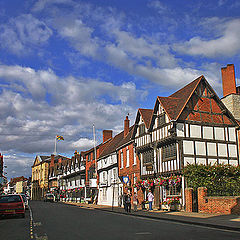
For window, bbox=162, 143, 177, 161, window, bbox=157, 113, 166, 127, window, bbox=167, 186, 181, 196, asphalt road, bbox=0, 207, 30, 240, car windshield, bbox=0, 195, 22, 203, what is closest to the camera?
asphalt road, bbox=0, 207, 30, 240

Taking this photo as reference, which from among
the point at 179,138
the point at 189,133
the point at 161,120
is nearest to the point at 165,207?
the point at 179,138

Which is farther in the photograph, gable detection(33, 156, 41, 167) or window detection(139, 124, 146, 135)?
gable detection(33, 156, 41, 167)

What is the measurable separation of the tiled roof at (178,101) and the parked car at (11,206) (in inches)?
519

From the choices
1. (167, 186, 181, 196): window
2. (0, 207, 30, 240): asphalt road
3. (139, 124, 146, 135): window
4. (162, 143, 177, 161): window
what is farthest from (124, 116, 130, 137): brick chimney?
(0, 207, 30, 240): asphalt road

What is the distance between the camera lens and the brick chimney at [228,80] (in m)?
32.9

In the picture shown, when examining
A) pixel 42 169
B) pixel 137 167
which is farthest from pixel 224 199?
pixel 42 169

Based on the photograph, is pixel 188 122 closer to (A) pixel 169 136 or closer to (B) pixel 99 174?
(A) pixel 169 136

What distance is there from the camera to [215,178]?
23.2 metres

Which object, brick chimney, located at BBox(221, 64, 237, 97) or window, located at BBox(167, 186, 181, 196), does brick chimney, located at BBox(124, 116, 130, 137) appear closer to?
brick chimney, located at BBox(221, 64, 237, 97)

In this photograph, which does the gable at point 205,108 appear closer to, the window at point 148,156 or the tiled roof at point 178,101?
the tiled roof at point 178,101

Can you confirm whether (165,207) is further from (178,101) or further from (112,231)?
(112,231)

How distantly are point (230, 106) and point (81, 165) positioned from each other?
3550cm

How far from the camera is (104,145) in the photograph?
51.4m

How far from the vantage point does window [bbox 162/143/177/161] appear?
26.4m
